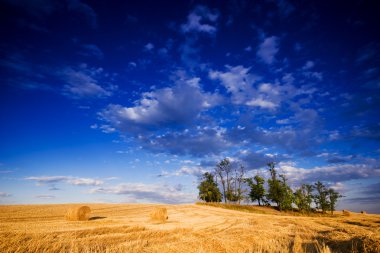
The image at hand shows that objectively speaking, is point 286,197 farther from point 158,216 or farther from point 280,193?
point 158,216

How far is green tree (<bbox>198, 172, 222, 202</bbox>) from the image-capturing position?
71125mm

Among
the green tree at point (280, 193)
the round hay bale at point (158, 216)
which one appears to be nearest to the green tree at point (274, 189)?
the green tree at point (280, 193)

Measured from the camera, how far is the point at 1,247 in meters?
6.41

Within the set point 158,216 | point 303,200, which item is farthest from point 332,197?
point 158,216

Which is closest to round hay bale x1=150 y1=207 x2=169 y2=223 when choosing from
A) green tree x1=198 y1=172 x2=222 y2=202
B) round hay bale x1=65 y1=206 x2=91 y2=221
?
round hay bale x1=65 y1=206 x2=91 y2=221

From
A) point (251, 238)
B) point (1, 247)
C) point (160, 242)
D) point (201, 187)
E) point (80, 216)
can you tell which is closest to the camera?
point (1, 247)

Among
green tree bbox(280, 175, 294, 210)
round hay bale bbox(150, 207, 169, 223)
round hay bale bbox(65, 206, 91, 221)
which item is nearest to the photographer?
→ round hay bale bbox(65, 206, 91, 221)

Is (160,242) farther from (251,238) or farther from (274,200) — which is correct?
(274,200)

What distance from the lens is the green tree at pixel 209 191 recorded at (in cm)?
7112

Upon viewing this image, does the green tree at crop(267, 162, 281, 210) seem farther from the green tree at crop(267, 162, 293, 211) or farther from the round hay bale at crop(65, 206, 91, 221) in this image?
the round hay bale at crop(65, 206, 91, 221)

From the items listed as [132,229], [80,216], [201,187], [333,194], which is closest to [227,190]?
[201,187]

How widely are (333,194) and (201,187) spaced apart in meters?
37.2

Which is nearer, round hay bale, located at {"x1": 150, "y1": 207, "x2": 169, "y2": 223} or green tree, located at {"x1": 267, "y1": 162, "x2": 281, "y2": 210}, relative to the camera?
round hay bale, located at {"x1": 150, "y1": 207, "x2": 169, "y2": 223}

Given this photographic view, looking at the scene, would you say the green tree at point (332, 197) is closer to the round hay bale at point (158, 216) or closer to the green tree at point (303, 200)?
the green tree at point (303, 200)
